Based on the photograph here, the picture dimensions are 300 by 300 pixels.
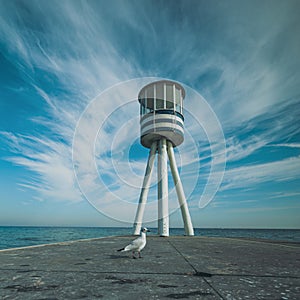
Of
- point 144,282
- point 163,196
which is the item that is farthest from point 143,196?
point 144,282

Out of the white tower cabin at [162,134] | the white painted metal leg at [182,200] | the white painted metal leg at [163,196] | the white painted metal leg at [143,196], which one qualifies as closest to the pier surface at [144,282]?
the white painted metal leg at [163,196]

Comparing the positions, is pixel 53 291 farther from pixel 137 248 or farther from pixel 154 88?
pixel 154 88

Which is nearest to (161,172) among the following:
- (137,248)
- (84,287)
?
(137,248)

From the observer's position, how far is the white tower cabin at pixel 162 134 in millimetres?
24766

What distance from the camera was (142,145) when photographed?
29.3 meters

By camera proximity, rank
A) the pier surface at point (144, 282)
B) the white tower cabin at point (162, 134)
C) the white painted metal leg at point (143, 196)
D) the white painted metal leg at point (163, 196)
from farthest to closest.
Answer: the white tower cabin at point (162, 134), the white painted metal leg at point (143, 196), the white painted metal leg at point (163, 196), the pier surface at point (144, 282)

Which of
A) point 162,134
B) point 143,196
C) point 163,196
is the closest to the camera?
point 163,196

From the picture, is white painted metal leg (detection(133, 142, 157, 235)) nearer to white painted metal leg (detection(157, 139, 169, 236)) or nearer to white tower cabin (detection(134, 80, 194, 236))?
white tower cabin (detection(134, 80, 194, 236))

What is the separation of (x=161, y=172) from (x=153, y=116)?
658cm

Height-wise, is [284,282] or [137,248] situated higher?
[137,248]

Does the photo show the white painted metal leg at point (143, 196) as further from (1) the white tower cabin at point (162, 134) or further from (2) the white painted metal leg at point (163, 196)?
(2) the white painted metal leg at point (163, 196)

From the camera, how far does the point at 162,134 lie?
26.1 metres

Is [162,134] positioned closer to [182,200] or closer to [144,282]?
[182,200]

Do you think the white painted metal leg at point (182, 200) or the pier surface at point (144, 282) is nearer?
the pier surface at point (144, 282)
